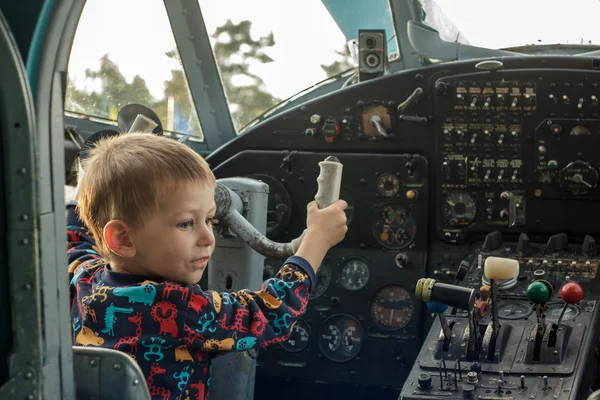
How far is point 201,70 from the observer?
4.20m

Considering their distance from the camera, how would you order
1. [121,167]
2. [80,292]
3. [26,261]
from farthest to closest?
[80,292]
[121,167]
[26,261]

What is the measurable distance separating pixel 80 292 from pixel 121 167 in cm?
28

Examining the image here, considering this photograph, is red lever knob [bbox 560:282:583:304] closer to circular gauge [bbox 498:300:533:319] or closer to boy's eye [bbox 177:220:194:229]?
circular gauge [bbox 498:300:533:319]

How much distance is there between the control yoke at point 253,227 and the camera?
170 centimetres

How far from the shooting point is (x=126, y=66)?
3.90m

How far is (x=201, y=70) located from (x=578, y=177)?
1739mm

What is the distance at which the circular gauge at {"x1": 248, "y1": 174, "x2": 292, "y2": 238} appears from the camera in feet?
12.9

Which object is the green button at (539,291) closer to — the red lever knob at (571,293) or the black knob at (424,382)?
the red lever knob at (571,293)

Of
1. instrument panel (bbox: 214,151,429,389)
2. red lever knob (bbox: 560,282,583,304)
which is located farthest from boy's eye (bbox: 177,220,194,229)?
instrument panel (bbox: 214,151,429,389)

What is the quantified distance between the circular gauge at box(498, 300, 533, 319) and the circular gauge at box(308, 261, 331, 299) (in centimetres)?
99

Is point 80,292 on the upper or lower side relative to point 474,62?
lower

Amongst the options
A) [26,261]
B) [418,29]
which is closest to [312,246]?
→ [26,261]

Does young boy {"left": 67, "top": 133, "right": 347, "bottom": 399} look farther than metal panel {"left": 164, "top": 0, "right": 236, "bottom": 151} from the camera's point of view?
No

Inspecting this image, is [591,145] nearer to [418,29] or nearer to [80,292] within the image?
[418,29]
